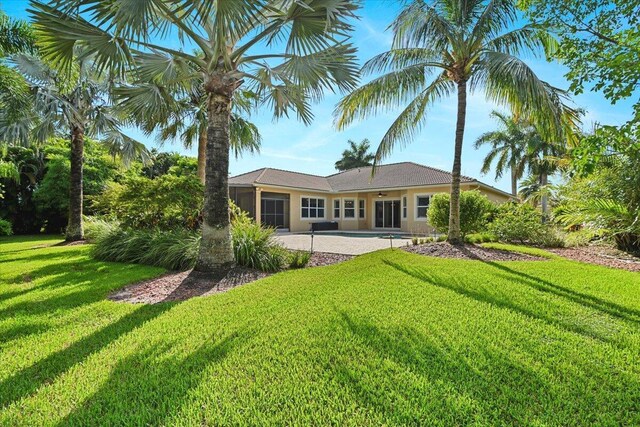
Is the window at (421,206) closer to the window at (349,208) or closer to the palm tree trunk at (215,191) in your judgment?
the window at (349,208)

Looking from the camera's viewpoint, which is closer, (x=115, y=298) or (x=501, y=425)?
(x=501, y=425)

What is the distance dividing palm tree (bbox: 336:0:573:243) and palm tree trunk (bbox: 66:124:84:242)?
Result: 11786 mm

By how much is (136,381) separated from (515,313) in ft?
15.2

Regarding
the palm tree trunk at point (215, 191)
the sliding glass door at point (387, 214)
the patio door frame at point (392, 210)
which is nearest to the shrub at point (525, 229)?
the patio door frame at point (392, 210)

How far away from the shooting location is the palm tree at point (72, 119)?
12188 mm

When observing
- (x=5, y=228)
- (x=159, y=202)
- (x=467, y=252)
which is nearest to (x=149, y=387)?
(x=467, y=252)

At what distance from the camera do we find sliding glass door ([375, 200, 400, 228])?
2338cm

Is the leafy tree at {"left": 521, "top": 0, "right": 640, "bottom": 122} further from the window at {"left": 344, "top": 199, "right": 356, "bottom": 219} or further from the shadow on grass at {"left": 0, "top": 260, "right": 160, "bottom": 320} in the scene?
the window at {"left": 344, "top": 199, "right": 356, "bottom": 219}

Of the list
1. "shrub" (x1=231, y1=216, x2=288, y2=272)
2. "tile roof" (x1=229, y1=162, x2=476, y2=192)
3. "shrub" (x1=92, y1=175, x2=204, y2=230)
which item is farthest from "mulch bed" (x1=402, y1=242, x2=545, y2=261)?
"tile roof" (x1=229, y1=162, x2=476, y2=192)

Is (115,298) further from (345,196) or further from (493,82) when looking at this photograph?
(345,196)

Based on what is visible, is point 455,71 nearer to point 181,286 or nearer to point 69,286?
point 181,286

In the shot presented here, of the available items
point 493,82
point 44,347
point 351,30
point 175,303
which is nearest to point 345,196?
point 493,82

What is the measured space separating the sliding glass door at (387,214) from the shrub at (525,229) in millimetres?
10731

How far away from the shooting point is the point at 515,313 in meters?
4.42
